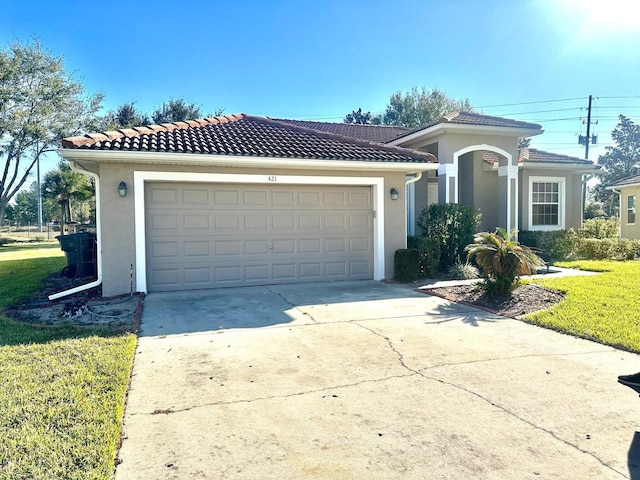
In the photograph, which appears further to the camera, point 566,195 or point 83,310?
point 566,195

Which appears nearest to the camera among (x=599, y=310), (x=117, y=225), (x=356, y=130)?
(x=599, y=310)

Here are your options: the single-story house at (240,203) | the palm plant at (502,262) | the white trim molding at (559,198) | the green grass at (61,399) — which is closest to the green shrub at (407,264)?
the single-story house at (240,203)

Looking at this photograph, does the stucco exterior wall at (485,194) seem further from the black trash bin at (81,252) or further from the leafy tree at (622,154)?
the leafy tree at (622,154)

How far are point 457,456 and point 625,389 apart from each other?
91.3 inches

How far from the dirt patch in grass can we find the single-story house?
572mm

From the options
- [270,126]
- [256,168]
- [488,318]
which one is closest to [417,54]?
[270,126]

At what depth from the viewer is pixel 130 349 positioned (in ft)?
18.4

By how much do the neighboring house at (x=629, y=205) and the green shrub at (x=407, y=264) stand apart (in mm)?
16323

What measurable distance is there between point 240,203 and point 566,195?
13527 mm

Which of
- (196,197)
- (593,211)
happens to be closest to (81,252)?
(196,197)

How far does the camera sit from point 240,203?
10477 mm

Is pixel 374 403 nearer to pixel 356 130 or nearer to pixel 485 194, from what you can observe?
pixel 485 194

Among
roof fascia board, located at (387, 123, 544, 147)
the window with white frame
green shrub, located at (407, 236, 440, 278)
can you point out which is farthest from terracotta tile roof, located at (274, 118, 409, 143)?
green shrub, located at (407, 236, 440, 278)

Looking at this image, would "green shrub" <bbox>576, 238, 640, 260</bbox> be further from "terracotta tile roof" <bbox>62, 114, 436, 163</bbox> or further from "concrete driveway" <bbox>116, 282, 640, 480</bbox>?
"concrete driveway" <bbox>116, 282, 640, 480</bbox>
